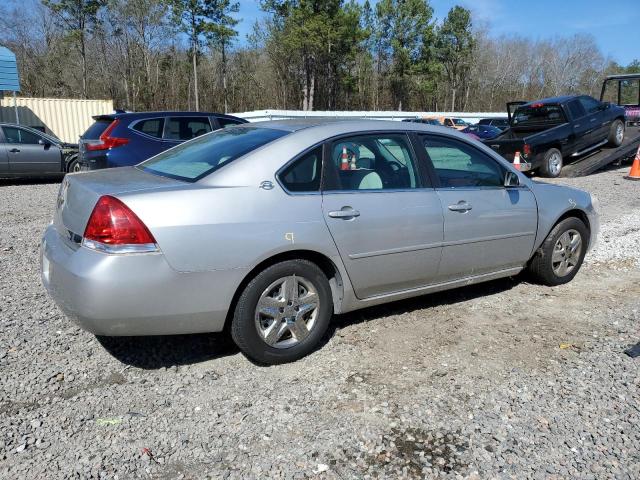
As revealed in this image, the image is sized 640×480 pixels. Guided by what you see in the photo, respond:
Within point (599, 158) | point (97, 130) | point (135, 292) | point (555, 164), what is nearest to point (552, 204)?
point (135, 292)

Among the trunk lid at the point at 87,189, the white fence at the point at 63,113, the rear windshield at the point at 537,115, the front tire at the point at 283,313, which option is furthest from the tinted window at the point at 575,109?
the white fence at the point at 63,113

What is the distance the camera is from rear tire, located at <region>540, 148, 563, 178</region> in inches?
523

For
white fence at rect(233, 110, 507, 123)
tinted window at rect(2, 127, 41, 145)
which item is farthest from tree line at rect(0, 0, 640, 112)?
tinted window at rect(2, 127, 41, 145)

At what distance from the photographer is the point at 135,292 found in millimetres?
3027

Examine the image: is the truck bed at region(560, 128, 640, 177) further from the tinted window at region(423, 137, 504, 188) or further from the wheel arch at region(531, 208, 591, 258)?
the tinted window at region(423, 137, 504, 188)

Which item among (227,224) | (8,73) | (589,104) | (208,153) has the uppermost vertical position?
(8,73)

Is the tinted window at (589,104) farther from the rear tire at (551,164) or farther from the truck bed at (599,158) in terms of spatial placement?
the rear tire at (551,164)

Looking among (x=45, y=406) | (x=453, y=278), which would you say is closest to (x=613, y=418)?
(x=453, y=278)

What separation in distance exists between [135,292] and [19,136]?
11.8 meters

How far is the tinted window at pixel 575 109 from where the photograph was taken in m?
13.6

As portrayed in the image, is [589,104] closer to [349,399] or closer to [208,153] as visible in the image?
[208,153]

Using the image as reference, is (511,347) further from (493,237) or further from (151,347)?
(151,347)

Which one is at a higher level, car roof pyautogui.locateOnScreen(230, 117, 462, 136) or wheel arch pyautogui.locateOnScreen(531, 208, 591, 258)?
car roof pyautogui.locateOnScreen(230, 117, 462, 136)

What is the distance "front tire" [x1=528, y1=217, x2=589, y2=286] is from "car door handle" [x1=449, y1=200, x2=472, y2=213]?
3.94 feet
